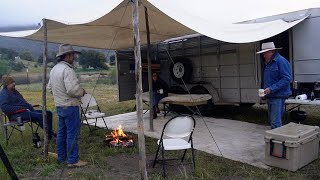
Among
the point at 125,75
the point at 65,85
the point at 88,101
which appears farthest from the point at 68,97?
the point at 125,75

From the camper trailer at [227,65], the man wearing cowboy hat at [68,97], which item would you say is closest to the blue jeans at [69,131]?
the man wearing cowboy hat at [68,97]

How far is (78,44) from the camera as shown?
791 centimetres

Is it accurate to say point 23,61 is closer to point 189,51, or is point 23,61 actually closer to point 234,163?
point 189,51

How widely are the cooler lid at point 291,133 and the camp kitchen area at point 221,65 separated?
0.01 metres

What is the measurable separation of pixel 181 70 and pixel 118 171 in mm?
5114

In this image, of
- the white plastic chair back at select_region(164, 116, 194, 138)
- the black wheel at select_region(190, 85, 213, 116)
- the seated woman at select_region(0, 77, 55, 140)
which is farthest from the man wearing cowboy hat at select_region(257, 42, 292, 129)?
the seated woman at select_region(0, 77, 55, 140)

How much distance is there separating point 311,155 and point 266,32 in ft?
8.19

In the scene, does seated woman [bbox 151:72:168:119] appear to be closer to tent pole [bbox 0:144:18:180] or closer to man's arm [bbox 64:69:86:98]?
man's arm [bbox 64:69:86:98]

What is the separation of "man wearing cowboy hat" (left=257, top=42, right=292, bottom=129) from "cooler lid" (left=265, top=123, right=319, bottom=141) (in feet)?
0.92

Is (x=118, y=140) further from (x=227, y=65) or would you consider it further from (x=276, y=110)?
(x=227, y=65)

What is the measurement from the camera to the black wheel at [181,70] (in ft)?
29.0

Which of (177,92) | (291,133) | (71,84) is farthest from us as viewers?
(177,92)

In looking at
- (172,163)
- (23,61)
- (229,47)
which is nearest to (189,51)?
(229,47)

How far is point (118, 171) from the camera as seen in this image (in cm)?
433
